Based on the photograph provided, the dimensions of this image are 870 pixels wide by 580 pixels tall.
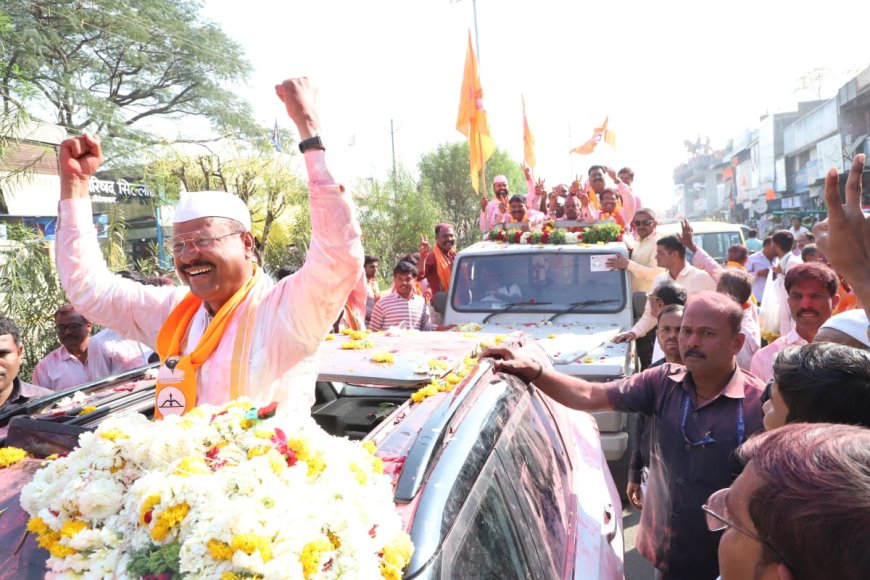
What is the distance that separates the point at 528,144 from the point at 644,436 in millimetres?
12462

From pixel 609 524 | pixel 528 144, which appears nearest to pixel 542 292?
pixel 609 524

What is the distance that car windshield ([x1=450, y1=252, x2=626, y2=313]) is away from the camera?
6.49m

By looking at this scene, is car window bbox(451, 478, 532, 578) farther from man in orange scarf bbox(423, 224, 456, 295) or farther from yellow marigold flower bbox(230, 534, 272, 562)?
man in orange scarf bbox(423, 224, 456, 295)

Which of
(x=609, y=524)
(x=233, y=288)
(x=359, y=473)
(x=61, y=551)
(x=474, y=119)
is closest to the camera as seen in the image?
(x=61, y=551)

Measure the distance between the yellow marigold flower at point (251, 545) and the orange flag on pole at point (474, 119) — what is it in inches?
450

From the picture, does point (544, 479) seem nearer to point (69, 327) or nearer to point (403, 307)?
point (69, 327)

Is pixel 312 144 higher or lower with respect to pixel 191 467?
higher

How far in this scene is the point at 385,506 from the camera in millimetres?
1504

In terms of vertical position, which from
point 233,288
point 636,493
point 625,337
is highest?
point 233,288

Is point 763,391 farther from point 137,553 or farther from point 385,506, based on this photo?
point 137,553

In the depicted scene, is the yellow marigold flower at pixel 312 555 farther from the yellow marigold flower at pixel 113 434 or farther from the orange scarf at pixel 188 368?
the orange scarf at pixel 188 368

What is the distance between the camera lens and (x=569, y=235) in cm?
696

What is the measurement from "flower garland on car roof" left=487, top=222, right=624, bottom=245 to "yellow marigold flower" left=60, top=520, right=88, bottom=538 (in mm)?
5903

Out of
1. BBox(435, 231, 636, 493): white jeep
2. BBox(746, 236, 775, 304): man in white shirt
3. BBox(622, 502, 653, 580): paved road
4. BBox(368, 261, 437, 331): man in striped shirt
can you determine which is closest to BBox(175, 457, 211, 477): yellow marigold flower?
BBox(622, 502, 653, 580): paved road
